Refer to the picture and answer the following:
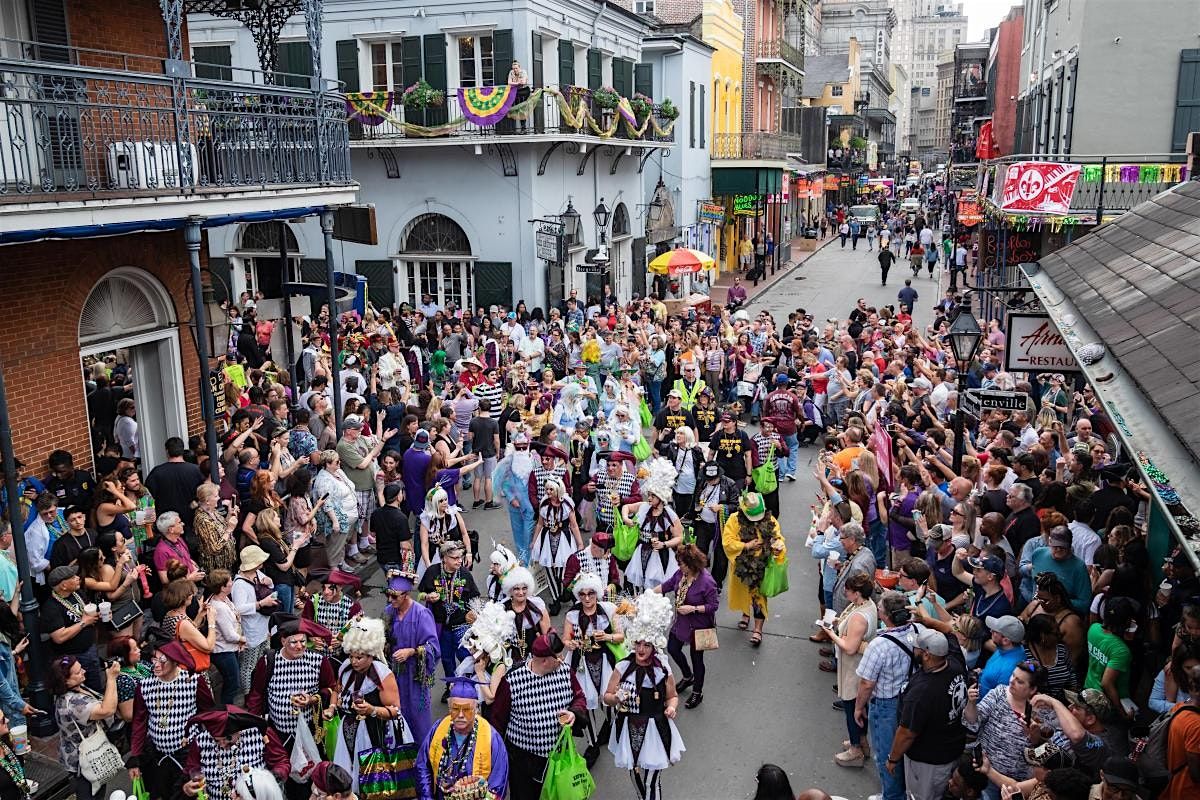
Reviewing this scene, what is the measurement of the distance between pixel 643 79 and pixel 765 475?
20914mm

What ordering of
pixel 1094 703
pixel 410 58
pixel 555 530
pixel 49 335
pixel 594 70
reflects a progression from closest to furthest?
1. pixel 1094 703
2. pixel 555 530
3. pixel 49 335
4. pixel 410 58
5. pixel 594 70

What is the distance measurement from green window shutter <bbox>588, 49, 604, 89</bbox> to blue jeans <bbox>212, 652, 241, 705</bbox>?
20612mm

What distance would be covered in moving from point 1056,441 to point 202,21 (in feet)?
72.0

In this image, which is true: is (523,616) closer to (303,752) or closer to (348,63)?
(303,752)

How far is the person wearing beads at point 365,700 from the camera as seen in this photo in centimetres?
612

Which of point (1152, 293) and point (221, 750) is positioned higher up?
point (1152, 293)

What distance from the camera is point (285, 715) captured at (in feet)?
20.8

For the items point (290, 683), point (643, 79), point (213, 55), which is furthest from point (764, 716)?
point (643, 79)

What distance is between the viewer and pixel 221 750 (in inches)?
225

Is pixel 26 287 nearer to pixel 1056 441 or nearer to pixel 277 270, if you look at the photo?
pixel 1056 441

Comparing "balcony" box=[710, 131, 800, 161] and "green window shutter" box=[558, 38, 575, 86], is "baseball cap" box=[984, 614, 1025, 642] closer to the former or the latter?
"green window shutter" box=[558, 38, 575, 86]

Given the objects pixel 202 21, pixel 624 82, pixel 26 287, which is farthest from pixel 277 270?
pixel 26 287

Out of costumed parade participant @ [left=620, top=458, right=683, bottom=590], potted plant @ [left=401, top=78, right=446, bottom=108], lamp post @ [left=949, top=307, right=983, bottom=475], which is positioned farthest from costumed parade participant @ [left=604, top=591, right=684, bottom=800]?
potted plant @ [left=401, top=78, right=446, bottom=108]

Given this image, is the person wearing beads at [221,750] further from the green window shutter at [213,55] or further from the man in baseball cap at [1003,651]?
the green window shutter at [213,55]
